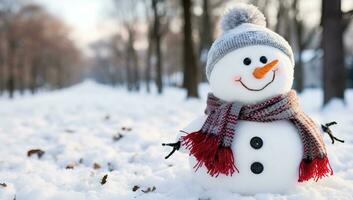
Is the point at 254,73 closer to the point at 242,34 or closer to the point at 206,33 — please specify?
the point at 242,34

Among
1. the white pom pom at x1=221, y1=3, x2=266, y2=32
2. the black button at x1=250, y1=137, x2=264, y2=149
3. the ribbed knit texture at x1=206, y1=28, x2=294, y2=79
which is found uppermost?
the white pom pom at x1=221, y1=3, x2=266, y2=32

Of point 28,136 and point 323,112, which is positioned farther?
point 323,112

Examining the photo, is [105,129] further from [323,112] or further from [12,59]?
[12,59]

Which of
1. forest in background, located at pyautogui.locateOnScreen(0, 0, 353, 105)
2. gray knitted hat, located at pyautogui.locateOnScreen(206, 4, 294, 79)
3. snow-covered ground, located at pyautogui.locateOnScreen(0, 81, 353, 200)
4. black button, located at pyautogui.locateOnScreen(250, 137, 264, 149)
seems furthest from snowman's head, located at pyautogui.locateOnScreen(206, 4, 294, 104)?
forest in background, located at pyautogui.locateOnScreen(0, 0, 353, 105)

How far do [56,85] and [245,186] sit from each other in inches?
2366

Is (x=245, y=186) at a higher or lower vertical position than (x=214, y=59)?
lower

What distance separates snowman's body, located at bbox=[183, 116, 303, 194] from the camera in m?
2.96

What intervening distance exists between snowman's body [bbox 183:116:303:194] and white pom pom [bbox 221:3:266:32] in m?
0.87

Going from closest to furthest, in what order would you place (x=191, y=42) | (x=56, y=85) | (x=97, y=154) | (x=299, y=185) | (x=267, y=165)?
1. (x=267, y=165)
2. (x=299, y=185)
3. (x=97, y=154)
4. (x=191, y=42)
5. (x=56, y=85)

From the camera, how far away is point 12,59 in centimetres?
3103

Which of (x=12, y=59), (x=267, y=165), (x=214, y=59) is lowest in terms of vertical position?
(x=12, y=59)

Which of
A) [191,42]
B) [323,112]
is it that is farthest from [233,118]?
[191,42]

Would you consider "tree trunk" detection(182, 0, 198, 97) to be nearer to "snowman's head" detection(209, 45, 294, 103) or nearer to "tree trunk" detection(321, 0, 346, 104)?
"tree trunk" detection(321, 0, 346, 104)

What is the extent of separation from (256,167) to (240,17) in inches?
49.1
